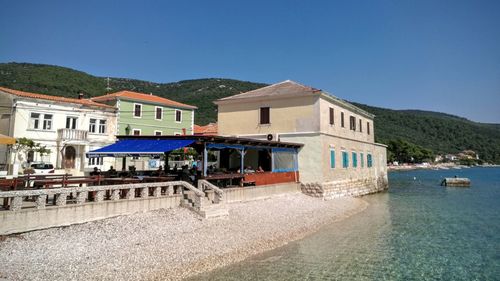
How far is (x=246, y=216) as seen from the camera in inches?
607

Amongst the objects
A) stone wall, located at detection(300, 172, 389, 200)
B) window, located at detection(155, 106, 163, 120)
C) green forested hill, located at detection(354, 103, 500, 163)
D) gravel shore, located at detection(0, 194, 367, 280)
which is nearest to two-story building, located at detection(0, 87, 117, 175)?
window, located at detection(155, 106, 163, 120)

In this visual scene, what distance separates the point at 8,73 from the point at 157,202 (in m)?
69.6

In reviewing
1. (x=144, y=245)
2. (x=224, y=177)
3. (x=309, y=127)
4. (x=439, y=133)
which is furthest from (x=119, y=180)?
(x=439, y=133)

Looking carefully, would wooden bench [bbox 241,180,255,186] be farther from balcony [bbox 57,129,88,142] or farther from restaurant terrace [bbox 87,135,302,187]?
balcony [bbox 57,129,88,142]

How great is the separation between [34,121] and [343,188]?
29.0 meters

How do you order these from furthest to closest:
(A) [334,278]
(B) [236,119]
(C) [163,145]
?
(B) [236,119], (C) [163,145], (A) [334,278]

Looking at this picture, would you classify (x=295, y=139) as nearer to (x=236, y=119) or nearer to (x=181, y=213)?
(x=236, y=119)

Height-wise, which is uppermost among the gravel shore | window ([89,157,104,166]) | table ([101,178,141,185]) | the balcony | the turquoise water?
the balcony

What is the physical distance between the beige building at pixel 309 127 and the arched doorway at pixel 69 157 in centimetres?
1636

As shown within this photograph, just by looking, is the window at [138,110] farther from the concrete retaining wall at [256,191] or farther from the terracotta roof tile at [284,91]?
the concrete retaining wall at [256,191]

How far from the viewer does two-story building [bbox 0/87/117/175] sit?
29250 mm

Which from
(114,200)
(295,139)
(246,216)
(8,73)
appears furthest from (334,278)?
(8,73)

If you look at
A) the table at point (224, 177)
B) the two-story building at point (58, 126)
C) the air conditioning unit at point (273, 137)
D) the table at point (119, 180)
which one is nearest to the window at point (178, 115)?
the two-story building at point (58, 126)

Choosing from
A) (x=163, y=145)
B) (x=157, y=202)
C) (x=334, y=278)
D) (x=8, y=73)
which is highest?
(x=8, y=73)
